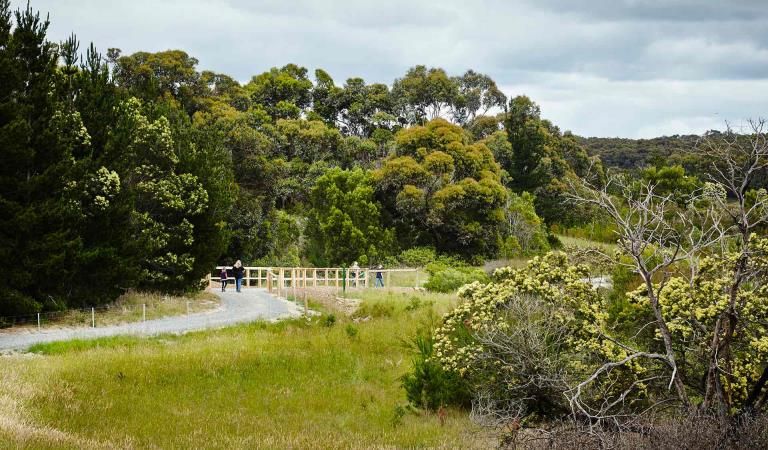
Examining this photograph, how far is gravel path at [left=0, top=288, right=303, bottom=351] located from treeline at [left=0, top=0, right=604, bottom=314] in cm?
143

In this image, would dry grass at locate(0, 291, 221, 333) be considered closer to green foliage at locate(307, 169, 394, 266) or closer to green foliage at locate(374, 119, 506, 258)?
green foliage at locate(307, 169, 394, 266)

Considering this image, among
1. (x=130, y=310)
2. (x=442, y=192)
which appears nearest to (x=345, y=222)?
(x=442, y=192)

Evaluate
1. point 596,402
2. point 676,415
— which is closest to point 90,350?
point 596,402

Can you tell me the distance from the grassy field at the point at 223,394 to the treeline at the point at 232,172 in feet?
14.9

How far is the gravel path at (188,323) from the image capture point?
17.3 metres

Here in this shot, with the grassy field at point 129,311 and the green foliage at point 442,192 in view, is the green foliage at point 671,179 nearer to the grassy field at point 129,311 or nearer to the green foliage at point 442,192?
the green foliage at point 442,192

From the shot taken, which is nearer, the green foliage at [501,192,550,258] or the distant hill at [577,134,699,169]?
the green foliage at [501,192,550,258]

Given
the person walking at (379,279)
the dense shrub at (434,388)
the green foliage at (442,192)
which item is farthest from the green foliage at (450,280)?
the dense shrub at (434,388)

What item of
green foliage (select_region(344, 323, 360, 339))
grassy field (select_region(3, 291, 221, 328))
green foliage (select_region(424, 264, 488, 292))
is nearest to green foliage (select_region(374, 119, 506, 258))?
green foliage (select_region(424, 264, 488, 292))

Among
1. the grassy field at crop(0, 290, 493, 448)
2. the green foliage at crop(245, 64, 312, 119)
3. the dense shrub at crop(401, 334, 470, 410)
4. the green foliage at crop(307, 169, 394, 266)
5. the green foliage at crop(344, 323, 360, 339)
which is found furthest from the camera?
the green foliage at crop(245, 64, 312, 119)

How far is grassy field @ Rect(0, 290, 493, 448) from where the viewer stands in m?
9.09

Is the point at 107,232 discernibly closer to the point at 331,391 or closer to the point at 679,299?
the point at 331,391

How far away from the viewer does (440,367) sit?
11609mm

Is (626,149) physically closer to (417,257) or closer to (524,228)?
(524,228)
